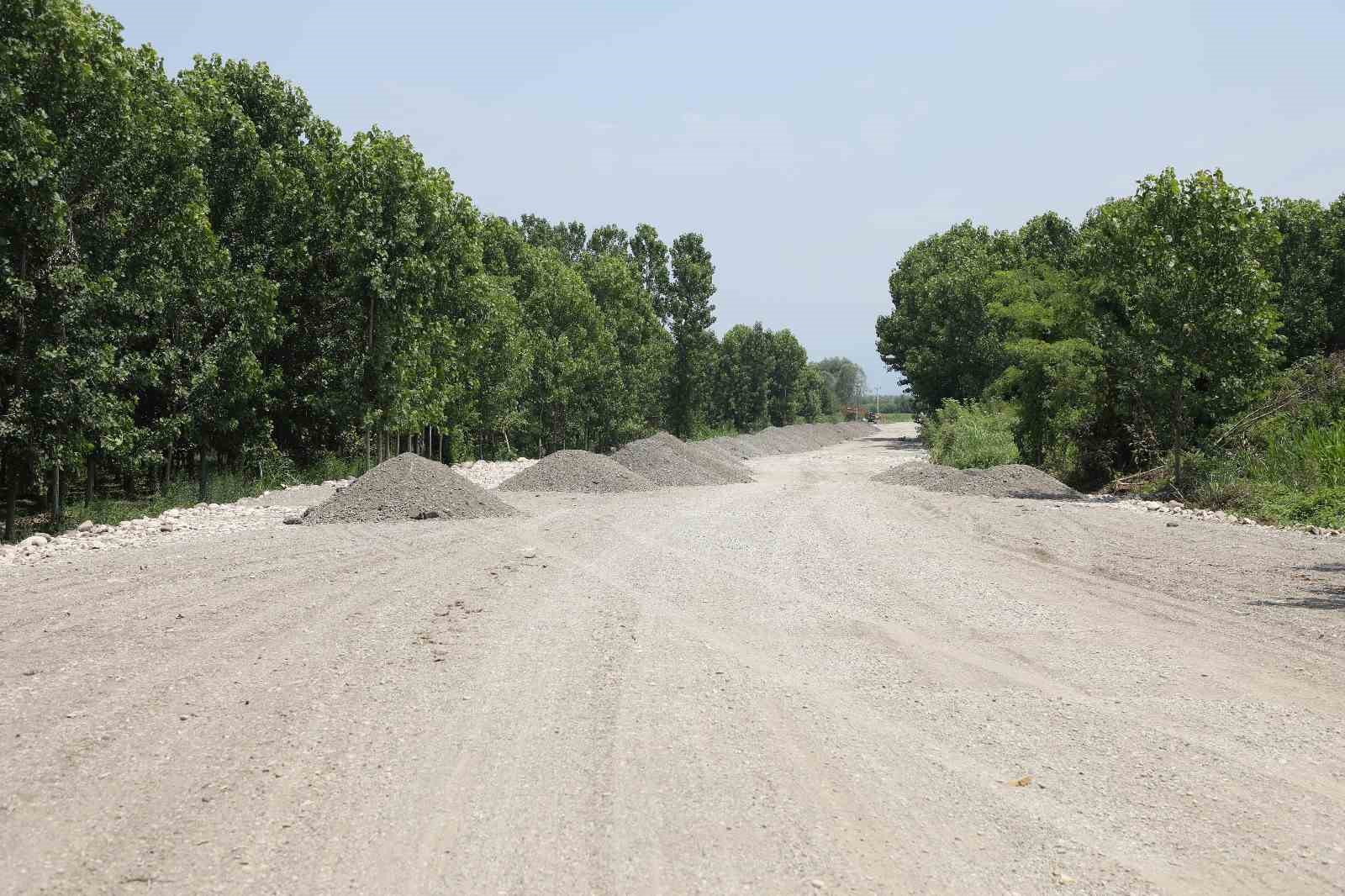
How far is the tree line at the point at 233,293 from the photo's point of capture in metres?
13.8

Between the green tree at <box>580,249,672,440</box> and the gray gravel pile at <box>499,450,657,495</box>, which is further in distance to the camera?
the green tree at <box>580,249,672,440</box>

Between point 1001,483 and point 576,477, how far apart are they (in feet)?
34.8

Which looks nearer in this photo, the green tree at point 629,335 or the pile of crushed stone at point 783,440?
the green tree at point 629,335

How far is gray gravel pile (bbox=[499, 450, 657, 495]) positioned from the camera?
75.5 ft

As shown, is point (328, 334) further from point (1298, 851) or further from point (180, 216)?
point (1298, 851)

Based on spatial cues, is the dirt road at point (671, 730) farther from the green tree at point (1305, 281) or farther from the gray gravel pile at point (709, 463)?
the green tree at point (1305, 281)

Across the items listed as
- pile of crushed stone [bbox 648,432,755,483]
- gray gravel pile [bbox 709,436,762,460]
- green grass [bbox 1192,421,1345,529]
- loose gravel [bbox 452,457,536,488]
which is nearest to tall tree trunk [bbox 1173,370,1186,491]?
green grass [bbox 1192,421,1345,529]

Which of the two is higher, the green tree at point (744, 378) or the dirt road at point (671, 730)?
the green tree at point (744, 378)

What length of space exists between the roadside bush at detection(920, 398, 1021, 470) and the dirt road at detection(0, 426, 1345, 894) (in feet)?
58.4

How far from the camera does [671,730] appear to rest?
209 inches

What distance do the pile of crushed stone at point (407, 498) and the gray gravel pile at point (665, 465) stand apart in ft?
31.5

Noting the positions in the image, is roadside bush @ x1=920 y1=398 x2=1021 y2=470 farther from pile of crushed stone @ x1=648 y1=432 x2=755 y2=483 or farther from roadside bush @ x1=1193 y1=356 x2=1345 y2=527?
roadside bush @ x1=1193 y1=356 x2=1345 y2=527

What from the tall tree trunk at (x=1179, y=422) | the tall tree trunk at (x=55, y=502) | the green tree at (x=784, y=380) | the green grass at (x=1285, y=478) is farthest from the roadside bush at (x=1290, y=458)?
the green tree at (x=784, y=380)

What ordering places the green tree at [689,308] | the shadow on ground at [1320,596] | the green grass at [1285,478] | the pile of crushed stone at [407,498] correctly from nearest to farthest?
the shadow on ground at [1320,596]
the green grass at [1285,478]
the pile of crushed stone at [407,498]
the green tree at [689,308]
